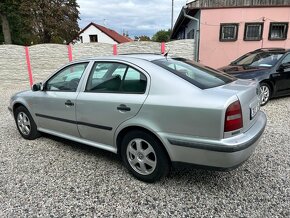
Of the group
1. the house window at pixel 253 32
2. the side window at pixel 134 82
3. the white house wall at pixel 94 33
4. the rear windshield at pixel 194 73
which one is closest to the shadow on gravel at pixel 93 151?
the side window at pixel 134 82

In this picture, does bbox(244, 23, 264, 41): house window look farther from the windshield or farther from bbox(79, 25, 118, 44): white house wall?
bbox(79, 25, 118, 44): white house wall

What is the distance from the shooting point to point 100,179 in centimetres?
308

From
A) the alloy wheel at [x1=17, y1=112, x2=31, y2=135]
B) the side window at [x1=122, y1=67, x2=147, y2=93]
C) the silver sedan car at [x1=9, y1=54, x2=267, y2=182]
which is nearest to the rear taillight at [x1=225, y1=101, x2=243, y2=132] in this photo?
the silver sedan car at [x1=9, y1=54, x2=267, y2=182]

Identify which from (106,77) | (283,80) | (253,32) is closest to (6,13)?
(253,32)

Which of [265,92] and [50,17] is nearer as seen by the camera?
[265,92]

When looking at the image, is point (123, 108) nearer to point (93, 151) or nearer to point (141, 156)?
point (141, 156)

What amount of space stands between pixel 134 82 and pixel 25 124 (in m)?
2.55

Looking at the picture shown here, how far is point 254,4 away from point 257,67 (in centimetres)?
671

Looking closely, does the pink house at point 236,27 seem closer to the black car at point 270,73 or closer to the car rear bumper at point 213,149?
the black car at point 270,73

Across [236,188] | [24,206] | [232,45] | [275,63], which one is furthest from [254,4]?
[24,206]

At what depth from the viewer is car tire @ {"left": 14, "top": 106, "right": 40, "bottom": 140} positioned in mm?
4281

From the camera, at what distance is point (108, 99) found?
9.87 feet

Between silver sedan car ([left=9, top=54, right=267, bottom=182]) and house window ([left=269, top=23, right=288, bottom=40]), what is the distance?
34.7ft

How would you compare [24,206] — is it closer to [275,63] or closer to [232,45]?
[275,63]
